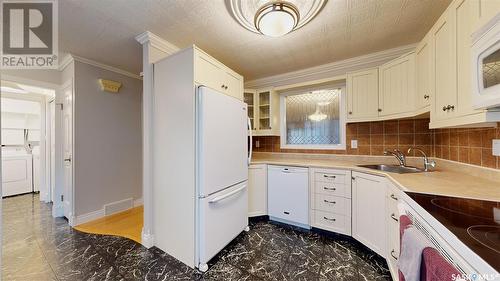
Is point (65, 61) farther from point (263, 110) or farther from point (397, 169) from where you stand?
point (397, 169)

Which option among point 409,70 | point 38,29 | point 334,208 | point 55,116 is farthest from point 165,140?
point 409,70

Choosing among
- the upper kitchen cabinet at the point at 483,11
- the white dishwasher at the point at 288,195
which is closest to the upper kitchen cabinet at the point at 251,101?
the white dishwasher at the point at 288,195

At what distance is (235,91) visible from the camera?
2.37 m

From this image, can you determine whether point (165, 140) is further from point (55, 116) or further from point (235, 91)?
point (55, 116)

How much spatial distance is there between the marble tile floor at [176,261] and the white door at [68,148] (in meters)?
0.41

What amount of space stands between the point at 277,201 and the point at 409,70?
2100 millimetres

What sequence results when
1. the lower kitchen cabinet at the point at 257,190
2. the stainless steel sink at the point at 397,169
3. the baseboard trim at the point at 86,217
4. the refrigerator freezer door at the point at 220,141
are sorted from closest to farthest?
the refrigerator freezer door at the point at 220,141 < the stainless steel sink at the point at 397,169 < the baseboard trim at the point at 86,217 < the lower kitchen cabinet at the point at 257,190

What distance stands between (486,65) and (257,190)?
2.32m

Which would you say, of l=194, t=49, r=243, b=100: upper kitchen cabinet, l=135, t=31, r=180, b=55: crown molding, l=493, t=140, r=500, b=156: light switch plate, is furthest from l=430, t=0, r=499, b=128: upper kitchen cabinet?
l=135, t=31, r=180, b=55: crown molding

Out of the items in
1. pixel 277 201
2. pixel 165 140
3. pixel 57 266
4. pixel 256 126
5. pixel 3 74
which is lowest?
pixel 57 266

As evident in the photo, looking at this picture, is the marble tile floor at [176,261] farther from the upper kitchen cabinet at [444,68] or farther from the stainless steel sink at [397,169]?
the upper kitchen cabinet at [444,68]

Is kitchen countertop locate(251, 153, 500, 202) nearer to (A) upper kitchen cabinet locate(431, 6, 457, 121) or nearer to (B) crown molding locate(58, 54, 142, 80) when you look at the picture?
(A) upper kitchen cabinet locate(431, 6, 457, 121)

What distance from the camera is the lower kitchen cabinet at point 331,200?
2.12m

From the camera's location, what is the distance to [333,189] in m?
2.20
